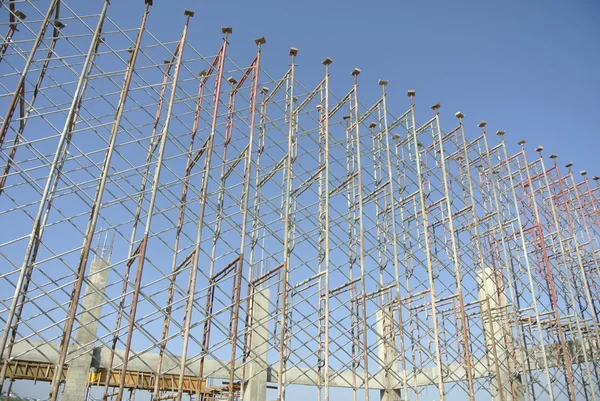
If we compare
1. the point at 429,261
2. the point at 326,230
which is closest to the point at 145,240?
the point at 326,230

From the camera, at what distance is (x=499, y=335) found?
15258 millimetres

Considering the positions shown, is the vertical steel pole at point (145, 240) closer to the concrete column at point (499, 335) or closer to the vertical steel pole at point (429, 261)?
the vertical steel pole at point (429, 261)

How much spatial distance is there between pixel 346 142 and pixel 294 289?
4.66 m

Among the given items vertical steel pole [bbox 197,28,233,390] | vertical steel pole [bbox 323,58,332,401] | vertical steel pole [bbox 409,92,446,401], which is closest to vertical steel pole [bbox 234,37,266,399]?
vertical steel pole [bbox 197,28,233,390]

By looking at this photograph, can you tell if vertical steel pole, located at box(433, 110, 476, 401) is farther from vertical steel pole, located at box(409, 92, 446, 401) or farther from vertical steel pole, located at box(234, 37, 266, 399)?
vertical steel pole, located at box(234, 37, 266, 399)

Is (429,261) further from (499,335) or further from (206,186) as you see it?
(206,186)

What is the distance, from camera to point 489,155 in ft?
53.1

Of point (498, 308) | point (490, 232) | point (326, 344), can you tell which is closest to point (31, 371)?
point (326, 344)

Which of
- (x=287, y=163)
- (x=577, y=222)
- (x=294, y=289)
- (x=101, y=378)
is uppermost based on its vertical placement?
(x=577, y=222)

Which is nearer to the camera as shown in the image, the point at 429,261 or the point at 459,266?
the point at 429,261

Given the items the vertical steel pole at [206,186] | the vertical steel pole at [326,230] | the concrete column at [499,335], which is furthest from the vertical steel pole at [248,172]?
the concrete column at [499,335]

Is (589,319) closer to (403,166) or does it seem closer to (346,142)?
(403,166)

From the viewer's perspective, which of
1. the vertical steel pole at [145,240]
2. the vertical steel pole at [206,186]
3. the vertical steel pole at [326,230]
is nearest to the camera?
the vertical steel pole at [145,240]

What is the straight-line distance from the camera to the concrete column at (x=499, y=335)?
44.9 feet
